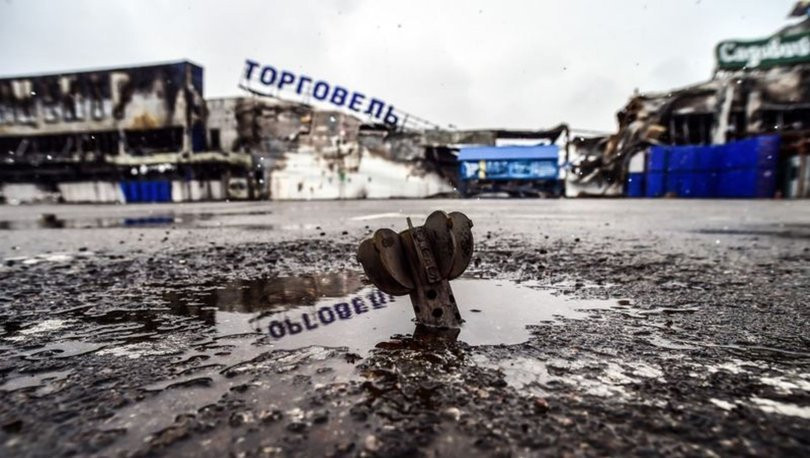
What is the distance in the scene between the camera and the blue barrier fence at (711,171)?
1809 centimetres

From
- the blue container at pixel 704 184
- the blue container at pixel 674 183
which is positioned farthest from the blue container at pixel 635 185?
the blue container at pixel 704 184

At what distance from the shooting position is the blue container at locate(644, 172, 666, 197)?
2181 cm

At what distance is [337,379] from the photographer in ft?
3.03

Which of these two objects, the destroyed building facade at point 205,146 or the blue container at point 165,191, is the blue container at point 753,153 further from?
the blue container at point 165,191

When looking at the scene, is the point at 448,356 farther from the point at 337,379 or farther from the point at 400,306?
the point at 400,306

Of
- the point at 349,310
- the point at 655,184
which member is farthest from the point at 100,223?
the point at 655,184

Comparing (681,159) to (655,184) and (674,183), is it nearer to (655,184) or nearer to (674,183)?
(674,183)

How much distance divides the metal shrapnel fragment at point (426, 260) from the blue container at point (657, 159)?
2455 cm

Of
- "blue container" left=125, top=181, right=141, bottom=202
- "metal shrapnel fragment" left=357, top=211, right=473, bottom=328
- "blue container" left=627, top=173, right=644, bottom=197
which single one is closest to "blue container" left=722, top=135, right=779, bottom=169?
"blue container" left=627, top=173, right=644, bottom=197

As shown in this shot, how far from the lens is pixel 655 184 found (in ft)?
72.5

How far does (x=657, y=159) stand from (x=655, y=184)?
131 centimetres

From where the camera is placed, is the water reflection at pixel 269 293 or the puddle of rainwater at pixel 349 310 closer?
the puddle of rainwater at pixel 349 310

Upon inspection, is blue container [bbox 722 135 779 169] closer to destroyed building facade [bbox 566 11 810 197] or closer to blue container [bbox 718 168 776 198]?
blue container [bbox 718 168 776 198]

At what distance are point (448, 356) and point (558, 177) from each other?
986 inches
